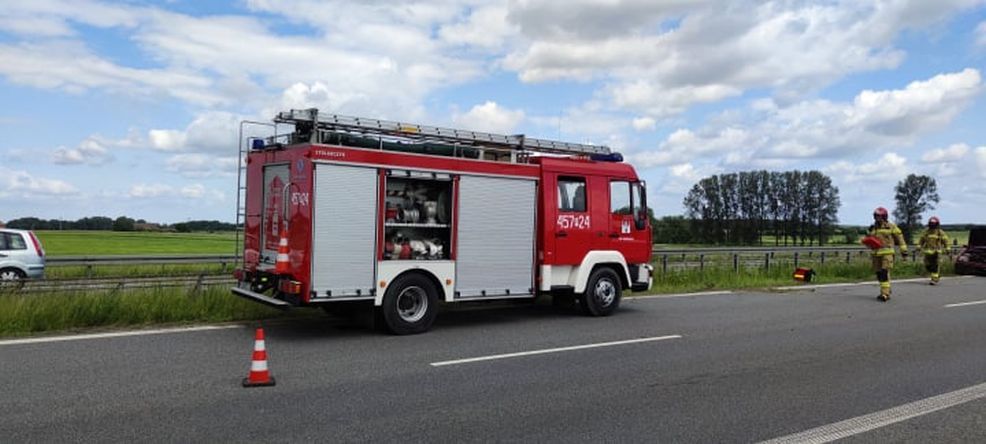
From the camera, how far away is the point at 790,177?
3253 inches

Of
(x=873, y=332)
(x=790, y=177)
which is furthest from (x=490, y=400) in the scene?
(x=790, y=177)

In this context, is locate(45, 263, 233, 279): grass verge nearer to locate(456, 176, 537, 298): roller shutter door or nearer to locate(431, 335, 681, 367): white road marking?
locate(456, 176, 537, 298): roller shutter door

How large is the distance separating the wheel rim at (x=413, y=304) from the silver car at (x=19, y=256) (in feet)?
34.9

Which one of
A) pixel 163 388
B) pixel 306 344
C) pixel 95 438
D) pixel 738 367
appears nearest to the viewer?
pixel 95 438

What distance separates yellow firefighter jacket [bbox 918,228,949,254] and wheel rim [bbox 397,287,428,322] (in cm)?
1559

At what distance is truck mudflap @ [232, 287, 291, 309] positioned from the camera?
9.22 meters

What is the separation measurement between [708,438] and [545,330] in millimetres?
5152

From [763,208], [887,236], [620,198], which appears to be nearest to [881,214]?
[887,236]

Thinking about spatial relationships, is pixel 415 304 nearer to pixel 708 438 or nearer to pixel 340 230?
pixel 340 230

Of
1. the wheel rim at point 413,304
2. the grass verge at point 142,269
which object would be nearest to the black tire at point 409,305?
the wheel rim at point 413,304

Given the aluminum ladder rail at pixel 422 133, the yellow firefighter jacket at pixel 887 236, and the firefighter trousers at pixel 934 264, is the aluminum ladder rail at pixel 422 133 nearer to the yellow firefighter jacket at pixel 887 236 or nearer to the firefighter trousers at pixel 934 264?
the yellow firefighter jacket at pixel 887 236

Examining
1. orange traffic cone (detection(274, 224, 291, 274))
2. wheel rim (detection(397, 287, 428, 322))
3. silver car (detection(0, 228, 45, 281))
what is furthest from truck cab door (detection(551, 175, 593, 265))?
silver car (detection(0, 228, 45, 281))

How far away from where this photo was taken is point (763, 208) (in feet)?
276

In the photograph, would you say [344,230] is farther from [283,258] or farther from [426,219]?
[426,219]
